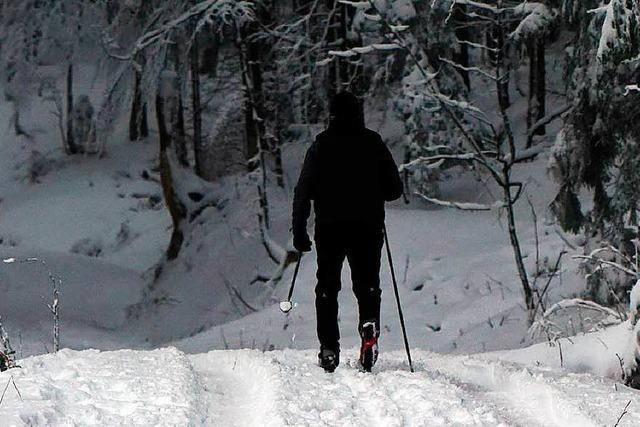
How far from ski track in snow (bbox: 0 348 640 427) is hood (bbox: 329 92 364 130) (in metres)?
1.71

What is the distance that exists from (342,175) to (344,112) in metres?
0.44

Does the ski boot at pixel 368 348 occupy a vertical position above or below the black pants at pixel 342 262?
below

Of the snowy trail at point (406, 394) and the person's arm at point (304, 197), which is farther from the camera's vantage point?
the person's arm at point (304, 197)

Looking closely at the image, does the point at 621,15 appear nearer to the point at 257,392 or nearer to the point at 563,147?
the point at 563,147

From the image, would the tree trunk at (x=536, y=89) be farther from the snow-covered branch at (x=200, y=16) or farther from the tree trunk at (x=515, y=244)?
the tree trunk at (x=515, y=244)

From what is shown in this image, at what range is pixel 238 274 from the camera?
21125mm

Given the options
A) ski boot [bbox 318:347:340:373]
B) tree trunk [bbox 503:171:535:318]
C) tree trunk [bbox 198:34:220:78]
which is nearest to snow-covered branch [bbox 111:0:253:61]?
tree trunk [bbox 198:34:220:78]

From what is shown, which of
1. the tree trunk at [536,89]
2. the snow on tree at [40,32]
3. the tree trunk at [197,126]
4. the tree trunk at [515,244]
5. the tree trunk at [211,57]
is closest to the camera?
the tree trunk at [515,244]

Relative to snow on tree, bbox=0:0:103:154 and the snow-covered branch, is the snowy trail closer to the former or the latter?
the snow-covered branch

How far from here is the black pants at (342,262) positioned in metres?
6.90

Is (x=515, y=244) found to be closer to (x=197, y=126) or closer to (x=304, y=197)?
(x=304, y=197)

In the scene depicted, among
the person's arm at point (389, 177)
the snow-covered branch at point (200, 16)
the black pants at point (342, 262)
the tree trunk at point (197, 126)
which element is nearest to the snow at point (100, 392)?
the black pants at point (342, 262)

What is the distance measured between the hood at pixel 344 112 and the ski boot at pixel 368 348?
4.64 feet

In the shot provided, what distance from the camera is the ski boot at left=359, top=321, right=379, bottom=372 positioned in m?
6.71
